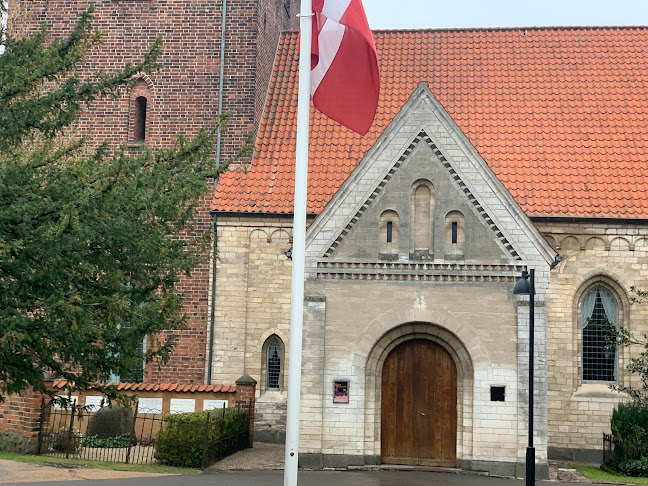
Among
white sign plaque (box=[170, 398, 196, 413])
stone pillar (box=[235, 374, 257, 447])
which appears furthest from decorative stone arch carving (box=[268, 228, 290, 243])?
white sign plaque (box=[170, 398, 196, 413])

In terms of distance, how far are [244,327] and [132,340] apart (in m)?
12.0

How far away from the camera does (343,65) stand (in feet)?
36.4

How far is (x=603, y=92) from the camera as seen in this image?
26859mm

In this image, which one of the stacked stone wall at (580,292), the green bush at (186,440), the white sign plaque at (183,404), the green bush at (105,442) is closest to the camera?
the green bush at (186,440)

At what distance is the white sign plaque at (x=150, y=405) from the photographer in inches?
862

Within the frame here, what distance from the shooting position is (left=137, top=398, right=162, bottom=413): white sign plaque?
71.8 ft

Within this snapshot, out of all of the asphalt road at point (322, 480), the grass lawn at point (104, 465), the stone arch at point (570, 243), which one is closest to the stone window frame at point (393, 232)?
the asphalt road at point (322, 480)

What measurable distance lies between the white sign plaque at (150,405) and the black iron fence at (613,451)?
10773mm

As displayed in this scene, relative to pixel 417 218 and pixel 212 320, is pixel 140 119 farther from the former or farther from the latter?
pixel 417 218

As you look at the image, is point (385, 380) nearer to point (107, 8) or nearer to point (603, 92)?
point (603, 92)

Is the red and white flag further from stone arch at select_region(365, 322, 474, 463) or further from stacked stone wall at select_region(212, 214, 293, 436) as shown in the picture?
stacked stone wall at select_region(212, 214, 293, 436)

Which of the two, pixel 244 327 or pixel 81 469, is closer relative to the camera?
pixel 81 469

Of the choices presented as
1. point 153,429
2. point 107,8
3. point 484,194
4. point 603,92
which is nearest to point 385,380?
point 484,194

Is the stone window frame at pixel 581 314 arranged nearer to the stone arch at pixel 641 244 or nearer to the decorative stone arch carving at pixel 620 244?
the decorative stone arch carving at pixel 620 244
